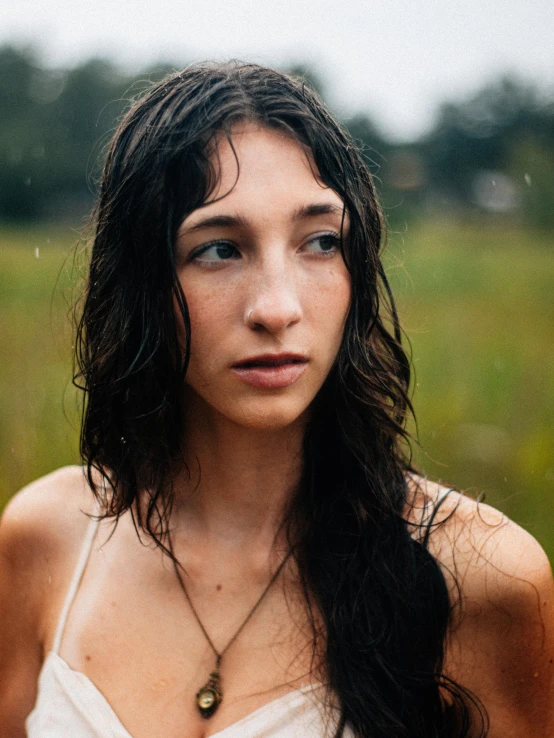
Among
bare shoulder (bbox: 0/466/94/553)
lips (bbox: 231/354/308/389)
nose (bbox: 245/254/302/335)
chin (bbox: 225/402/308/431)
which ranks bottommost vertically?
bare shoulder (bbox: 0/466/94/553)

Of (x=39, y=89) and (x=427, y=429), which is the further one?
(x=39, y=89)

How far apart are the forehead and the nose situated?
0.15 metres

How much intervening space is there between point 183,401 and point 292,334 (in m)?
0.54

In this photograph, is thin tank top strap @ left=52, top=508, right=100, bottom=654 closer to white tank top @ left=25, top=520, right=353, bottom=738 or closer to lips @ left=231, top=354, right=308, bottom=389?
white tank top @ left=25, top=520, right=353, bottom=738

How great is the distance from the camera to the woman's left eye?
78.2 inches

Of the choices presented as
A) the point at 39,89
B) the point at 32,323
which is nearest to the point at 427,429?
the point at 32,323

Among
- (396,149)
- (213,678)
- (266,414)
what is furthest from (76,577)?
(396,149)

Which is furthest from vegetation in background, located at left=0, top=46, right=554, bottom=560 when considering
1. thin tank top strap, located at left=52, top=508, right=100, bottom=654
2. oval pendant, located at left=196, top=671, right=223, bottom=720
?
oval pendant, located at left=196, top=671, right=223, bottom=720

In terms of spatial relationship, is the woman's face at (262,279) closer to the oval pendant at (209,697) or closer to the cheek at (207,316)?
the cheek at (207,316)

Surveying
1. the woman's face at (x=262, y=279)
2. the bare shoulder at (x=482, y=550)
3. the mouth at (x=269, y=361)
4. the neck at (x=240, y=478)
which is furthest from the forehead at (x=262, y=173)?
the bare shoulder at (x=482, y=550)

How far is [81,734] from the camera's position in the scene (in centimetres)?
201

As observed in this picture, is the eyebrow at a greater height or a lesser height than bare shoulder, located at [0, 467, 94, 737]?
greater

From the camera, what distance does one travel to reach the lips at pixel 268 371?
191cm

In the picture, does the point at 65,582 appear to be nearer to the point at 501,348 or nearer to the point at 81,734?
the point at 81,734
